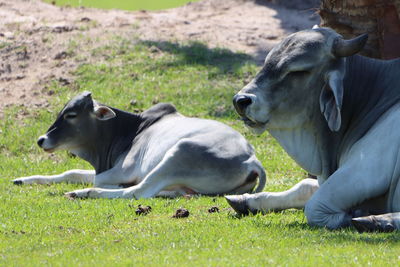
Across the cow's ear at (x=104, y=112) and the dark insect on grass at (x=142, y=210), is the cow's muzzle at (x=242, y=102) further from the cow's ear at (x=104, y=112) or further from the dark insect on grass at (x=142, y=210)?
the cow's ear at (x=104, y=112)

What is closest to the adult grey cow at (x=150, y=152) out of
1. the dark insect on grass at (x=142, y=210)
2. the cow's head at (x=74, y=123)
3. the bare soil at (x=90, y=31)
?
the cow's head at (x=74, y=123)

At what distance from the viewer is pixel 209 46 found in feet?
57.3

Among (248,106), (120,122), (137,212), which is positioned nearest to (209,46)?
(120,122)

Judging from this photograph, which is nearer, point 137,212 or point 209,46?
point 137,212

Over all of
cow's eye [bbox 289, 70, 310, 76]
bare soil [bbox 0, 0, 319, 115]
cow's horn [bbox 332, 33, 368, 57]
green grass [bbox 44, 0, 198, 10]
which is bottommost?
green grass [bbox 44, 0, 198, 10]

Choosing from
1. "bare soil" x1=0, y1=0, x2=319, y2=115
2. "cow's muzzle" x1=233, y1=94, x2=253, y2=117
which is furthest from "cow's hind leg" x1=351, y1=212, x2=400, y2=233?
"bare soil" x1=0, y1=0, x2=319, y2=115

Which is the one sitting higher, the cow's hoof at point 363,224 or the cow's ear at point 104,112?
the cow's hoof at point 363,224

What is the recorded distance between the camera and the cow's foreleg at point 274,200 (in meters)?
7.78

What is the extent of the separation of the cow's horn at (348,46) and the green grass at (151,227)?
1.31 meters

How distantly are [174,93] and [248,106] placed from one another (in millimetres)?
8164

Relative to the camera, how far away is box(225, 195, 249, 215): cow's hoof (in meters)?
7.77

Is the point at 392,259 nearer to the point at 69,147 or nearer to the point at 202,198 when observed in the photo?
the point at 202,198

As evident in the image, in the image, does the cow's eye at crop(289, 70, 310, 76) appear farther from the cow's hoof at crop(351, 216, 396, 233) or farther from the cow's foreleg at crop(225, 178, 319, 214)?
the cow's hoof at crop(351, 216, 396, 233)

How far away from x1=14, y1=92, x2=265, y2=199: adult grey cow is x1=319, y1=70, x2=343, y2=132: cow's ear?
2667mm
